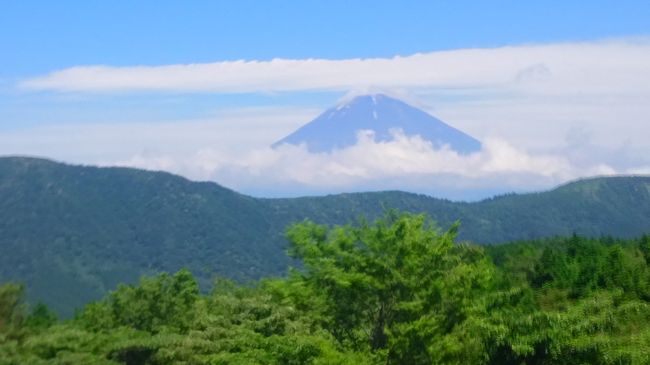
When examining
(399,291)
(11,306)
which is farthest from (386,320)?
(11,306)

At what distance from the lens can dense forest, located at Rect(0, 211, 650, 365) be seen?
22203 millimetres

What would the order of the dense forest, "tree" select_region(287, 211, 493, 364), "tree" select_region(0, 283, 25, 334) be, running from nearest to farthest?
the dense forest
"tree" select_region(287, 211, 493, 364)
"tree" select_region(0, 283, 25, 334)

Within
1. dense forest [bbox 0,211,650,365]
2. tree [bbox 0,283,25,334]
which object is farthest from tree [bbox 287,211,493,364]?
tree [bbox 0,283,25,334]

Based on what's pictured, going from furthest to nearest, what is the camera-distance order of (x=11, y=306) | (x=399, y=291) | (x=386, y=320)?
(x=11, y=306) < (x=386, y=320) < (x=399, y=291)

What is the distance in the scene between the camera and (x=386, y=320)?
1120 inches

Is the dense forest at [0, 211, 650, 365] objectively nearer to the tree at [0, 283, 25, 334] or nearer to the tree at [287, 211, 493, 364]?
the tree at [287, 211, 493, 364]

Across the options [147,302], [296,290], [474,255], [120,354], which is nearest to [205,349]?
[296,290]

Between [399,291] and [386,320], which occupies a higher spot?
[399,291]

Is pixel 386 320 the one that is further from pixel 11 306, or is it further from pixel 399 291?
pixel 11 306

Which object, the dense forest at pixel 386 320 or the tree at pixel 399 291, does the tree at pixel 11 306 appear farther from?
the tree at pixel 399 291

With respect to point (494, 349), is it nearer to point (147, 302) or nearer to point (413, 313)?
point (413, 313)

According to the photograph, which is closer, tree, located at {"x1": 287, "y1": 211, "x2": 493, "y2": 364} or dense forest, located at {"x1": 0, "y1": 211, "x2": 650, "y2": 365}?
dense forest, located at {"x1": 0, "y1": 211, "x2": 650, "y2": 365}

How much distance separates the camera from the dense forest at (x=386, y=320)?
22.2 meters

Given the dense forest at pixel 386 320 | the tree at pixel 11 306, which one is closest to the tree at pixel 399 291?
the dense forest at pixel 386 320
